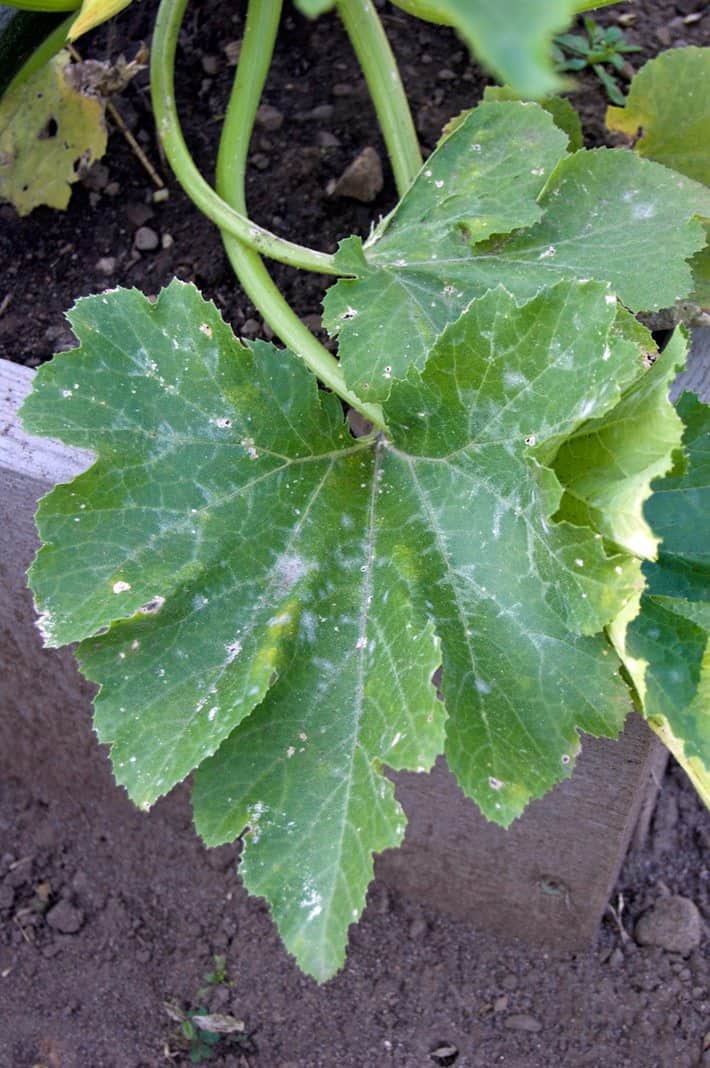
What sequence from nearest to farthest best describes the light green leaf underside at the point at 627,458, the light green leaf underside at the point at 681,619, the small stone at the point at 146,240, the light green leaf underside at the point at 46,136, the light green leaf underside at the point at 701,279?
the light green leaf underside at the point at 627,458
the light green leaf underside at the point at 681,619
the light green leaf underside at the point at 701,279
the light green leaf underside at the point at 46,136
the small stone at the point at 146,240

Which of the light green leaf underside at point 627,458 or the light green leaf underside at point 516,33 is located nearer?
the light green leaf underside at point 516,33

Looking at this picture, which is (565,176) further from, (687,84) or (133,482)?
(133,482)

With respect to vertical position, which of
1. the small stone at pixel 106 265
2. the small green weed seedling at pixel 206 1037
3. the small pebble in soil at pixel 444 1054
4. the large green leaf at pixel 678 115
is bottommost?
the small pebble in soil at pixel 444 1054

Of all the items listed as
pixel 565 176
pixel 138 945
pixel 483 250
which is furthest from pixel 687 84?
pixel 138 945

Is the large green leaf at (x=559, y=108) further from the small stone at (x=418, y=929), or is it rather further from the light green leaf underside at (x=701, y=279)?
the small stone at (x=418, y=929)

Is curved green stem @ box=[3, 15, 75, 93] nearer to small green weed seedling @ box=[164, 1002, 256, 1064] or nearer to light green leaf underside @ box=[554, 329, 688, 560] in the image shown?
light green leaf underside @ box=[554, 329, 688, 560]

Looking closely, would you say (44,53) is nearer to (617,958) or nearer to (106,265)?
(106,265)

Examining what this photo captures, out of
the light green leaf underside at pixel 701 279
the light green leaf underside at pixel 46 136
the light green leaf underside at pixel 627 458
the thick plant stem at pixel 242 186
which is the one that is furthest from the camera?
the light green leaf underside at pixel 46 136

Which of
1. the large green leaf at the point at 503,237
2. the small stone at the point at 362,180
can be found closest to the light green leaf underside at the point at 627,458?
the large green leaf at the point at 503,237
